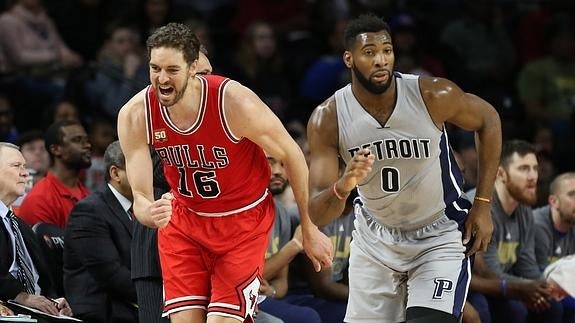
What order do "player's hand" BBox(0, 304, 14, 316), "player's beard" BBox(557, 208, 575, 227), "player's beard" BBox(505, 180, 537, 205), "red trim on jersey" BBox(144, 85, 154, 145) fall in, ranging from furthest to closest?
"player's beard" BBox(557, 208, 575, 227), "player's beard" BBox(505, 180, 537, 205), "player's hand" BBox(0, 304, 14, 316), "red trim on jersey" BBox(144, 85, 154, 145)

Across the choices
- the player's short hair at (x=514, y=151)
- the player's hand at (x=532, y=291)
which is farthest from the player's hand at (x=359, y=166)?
the player's short hair at (x=514, y=151)

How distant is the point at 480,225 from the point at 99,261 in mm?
2452

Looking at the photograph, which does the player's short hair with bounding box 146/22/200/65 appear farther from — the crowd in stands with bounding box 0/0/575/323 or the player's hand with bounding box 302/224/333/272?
the crowd in stands with bounding box 0/0/575/323

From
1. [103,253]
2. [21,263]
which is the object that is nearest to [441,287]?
[103,253]

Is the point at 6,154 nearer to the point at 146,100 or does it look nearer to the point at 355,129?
the point at 146,100

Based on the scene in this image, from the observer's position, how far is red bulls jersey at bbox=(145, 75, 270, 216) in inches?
233

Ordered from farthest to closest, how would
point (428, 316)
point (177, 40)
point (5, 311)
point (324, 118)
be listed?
1. point (5, 311)
2. point (324, 118)
3. point (428, 316)
4. point (177, 40)

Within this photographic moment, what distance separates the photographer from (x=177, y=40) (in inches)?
228

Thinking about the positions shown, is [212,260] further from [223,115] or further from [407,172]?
[407,172]

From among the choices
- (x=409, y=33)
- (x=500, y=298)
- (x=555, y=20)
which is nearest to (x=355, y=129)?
(x=500, y=298)

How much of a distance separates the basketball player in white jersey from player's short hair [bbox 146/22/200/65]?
876 mm

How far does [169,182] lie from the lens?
6.17 meters

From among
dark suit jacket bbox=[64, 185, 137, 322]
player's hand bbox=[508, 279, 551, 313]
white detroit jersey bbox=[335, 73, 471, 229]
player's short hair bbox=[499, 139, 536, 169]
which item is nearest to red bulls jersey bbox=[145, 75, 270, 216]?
white detroit jersey bbox=[335, 73, 471, 229]

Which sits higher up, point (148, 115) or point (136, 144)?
point (148, 115)
